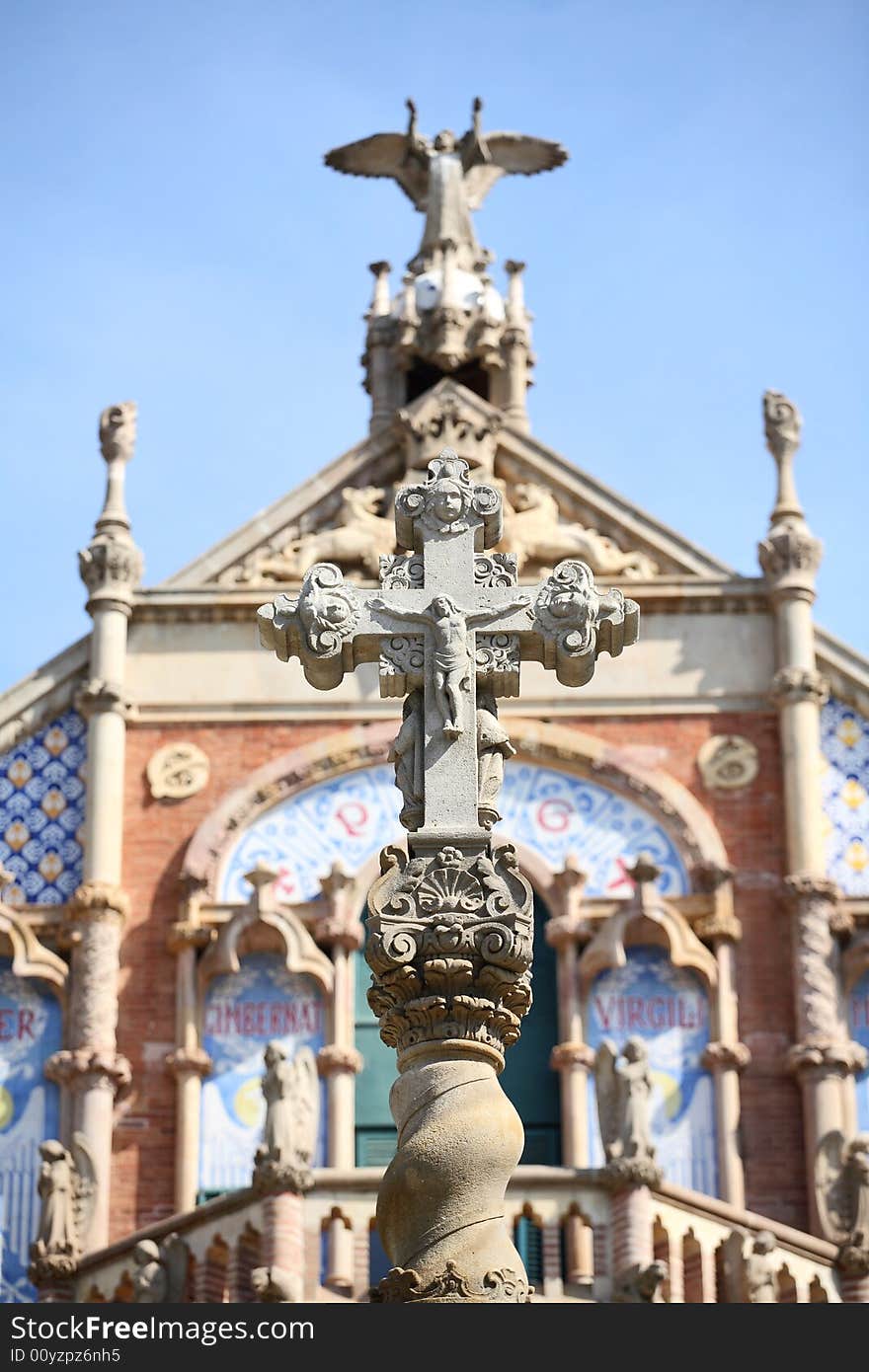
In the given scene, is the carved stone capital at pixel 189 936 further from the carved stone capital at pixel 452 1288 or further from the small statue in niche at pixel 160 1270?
the carved stone capital at pixel 452 1288

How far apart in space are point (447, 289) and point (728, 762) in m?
5.89

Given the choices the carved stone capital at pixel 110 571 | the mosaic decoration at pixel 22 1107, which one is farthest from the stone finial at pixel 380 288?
the mosaic decoration at pixel 22 1107

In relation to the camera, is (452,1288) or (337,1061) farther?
(337,1061)

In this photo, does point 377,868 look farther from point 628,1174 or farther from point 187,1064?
point 628,1174

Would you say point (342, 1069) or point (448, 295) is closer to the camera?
point (342, 1069)

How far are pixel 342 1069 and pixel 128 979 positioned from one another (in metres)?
1.98

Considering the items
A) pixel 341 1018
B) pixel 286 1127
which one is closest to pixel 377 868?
pixel 341 1018

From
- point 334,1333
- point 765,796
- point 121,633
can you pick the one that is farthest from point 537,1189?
point 334,1333

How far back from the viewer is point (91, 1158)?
2070 centimetres

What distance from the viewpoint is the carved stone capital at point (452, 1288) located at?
9594mm

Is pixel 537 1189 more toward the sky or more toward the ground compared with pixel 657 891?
more toward the ground

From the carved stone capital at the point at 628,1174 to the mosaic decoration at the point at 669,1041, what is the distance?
116 inches

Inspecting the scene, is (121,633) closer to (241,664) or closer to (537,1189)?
(241,664)

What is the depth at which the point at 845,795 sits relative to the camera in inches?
920
